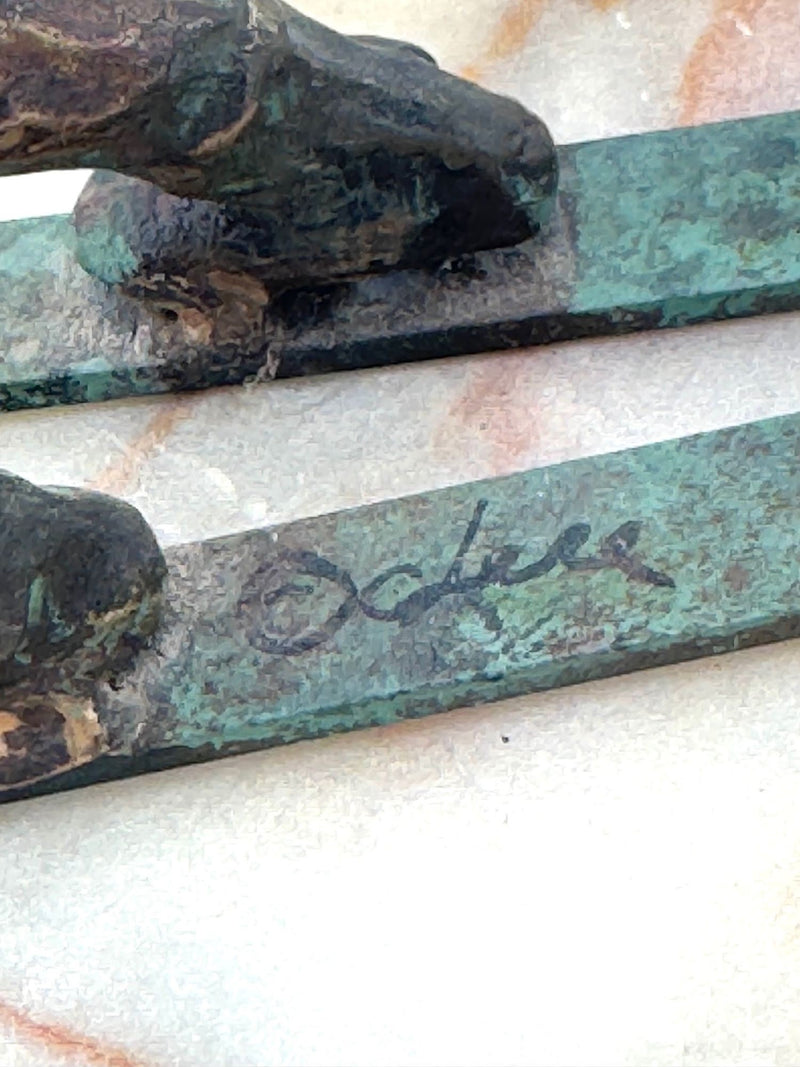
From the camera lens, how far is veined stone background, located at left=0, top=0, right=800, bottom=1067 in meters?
0.81

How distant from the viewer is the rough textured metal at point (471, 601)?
33.6 inches

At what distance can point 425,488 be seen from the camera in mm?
958

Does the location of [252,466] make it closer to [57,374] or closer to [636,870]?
[57,374]

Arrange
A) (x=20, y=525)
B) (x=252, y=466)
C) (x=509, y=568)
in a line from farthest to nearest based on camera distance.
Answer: (x=252, y=466)
(x=509, y=568)
(x=20, y=525)

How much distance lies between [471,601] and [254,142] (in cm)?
29

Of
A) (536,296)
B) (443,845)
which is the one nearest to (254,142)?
(536,296)

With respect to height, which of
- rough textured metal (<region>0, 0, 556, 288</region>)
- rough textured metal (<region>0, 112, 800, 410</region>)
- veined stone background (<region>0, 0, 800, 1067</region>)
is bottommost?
veined stone background (<region>0, 0, 800, 1067</region>)

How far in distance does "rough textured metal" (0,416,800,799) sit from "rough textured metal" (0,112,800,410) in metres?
0.11

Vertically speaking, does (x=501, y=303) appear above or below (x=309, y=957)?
above

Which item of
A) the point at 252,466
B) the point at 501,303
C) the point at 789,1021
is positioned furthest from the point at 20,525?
the point at 789,1021

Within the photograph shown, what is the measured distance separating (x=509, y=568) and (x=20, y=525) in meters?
0.28
